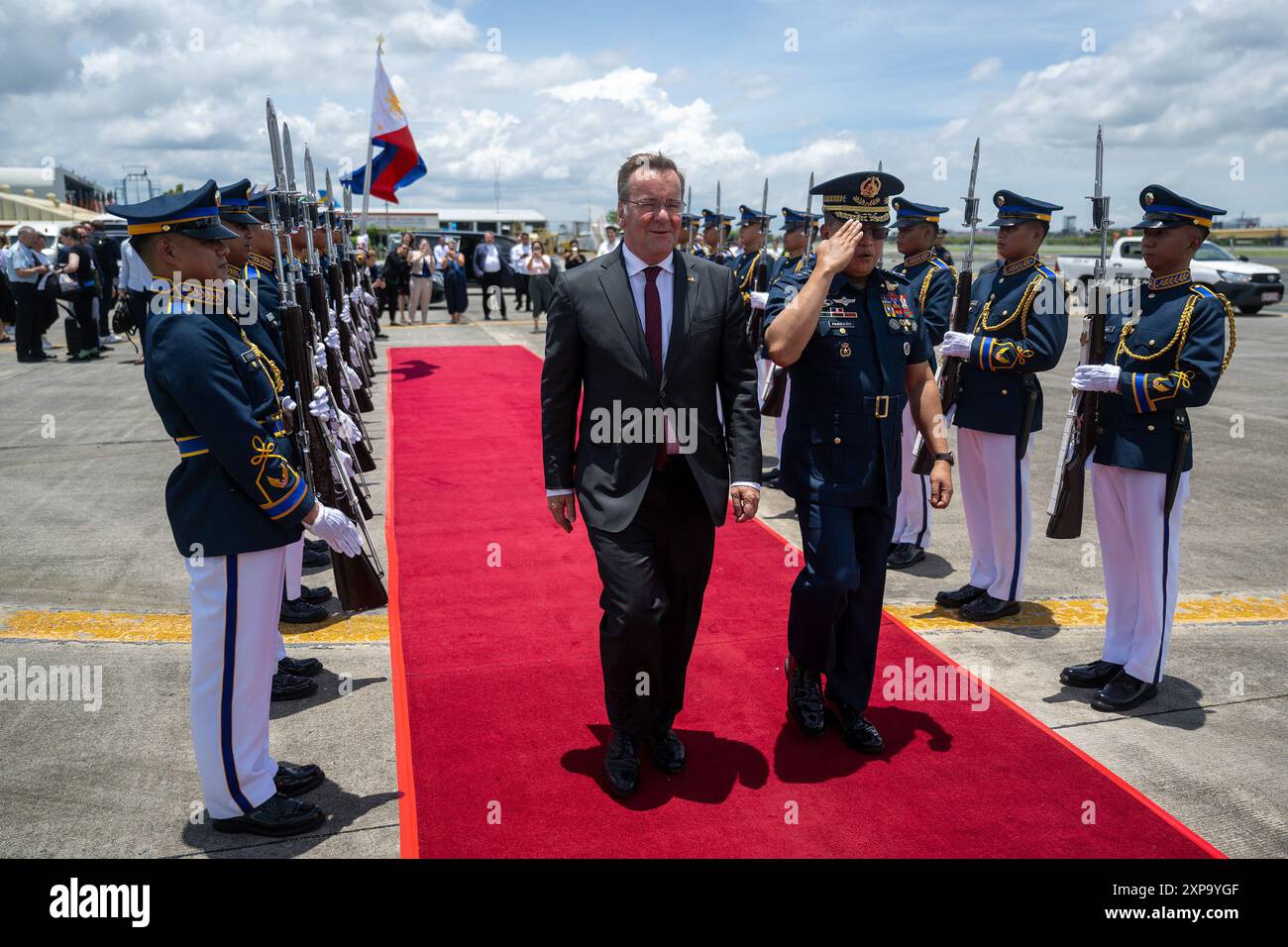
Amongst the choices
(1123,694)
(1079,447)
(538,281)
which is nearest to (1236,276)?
(538,281)

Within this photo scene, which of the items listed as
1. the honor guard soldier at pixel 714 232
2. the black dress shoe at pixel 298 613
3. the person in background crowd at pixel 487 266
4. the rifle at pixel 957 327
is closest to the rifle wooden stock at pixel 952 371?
the rifle at pixel 957 327

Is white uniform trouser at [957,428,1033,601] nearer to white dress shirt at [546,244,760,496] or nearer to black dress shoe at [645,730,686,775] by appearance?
white dress shirt at [546,244,760,496]

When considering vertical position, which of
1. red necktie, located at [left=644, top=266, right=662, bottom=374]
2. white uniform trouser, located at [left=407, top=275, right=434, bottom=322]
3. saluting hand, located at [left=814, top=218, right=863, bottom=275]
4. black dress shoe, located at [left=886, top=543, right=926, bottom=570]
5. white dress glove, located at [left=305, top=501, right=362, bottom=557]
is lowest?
black dress shoe, located at [left=886, top=543, right=926, bottom=570]

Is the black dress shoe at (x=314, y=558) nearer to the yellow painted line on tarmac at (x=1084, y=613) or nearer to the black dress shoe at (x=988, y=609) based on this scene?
the yellow painted line on tarmac at (x=1084, y=613)

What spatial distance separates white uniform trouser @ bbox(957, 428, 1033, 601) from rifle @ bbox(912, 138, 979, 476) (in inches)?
Answer: 8.4

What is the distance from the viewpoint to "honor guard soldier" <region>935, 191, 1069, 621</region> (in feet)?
15.9

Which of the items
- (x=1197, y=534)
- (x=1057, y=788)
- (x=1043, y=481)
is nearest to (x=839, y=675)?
(x=1057, y=788)

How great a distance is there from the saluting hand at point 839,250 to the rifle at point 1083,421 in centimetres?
149

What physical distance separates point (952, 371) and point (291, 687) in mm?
3679

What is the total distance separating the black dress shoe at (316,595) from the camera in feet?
16.9

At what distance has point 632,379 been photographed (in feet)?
10.9

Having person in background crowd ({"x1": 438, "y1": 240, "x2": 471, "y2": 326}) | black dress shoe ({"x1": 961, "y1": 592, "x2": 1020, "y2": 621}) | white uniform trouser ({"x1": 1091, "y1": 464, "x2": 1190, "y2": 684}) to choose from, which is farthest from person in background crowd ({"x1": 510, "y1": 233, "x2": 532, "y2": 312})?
white uniform trouser ({"x1": 1091, "y1": 464, "x2": 1190, "y2": 684})

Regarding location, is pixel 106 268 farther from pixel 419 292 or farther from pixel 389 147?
pixel 389 147
